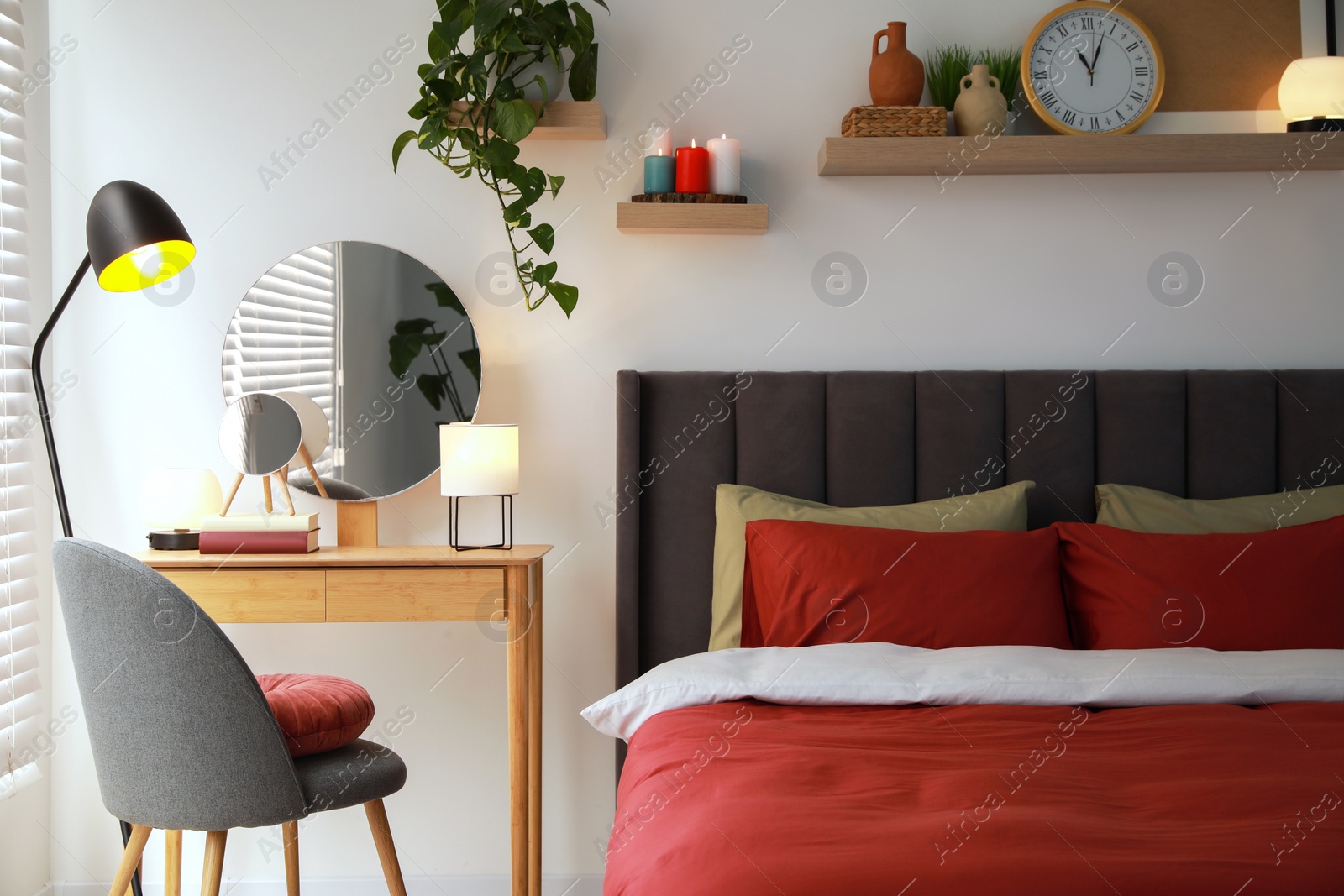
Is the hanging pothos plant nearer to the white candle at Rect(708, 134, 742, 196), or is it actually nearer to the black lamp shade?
the white candle at Rect(708, 134, 742, 196)

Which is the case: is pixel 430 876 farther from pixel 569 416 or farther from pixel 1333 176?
pixel 1333 176

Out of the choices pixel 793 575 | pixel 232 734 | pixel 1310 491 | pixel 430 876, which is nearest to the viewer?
pixel 232 734

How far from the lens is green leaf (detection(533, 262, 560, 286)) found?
2.30 metres

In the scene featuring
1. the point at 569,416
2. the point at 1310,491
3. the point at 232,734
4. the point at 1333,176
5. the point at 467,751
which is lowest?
the point at 467,751

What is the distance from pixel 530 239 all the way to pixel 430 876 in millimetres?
1660

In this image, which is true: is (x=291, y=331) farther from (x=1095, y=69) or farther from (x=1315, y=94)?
(x=1315, y=94)

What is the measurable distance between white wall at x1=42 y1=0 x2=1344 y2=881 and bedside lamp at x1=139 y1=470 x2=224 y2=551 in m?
0.27

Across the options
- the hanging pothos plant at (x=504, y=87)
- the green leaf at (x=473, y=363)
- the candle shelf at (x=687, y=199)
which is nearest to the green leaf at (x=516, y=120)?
the hanging pothos plant at (x=504, y=87)

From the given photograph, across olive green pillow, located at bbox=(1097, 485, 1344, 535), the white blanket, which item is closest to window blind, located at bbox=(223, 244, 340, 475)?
the white blanket

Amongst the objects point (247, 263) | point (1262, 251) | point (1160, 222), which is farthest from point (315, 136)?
point (1262, 251)

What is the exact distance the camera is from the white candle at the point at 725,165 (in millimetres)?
2359

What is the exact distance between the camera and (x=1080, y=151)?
90.9 inches

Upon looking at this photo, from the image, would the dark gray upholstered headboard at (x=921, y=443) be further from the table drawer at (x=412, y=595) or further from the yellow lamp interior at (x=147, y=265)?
the yellow lamp interior at (x=147, y=265)

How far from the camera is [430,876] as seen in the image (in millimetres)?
2443
